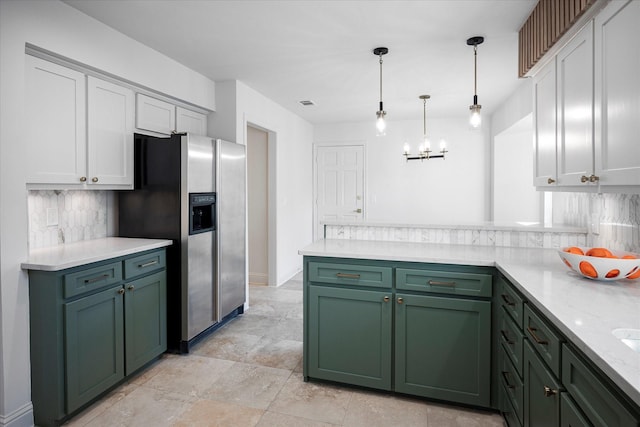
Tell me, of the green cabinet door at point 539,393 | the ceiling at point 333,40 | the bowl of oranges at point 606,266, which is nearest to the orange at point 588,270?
the bowl of oranges at point 606,266

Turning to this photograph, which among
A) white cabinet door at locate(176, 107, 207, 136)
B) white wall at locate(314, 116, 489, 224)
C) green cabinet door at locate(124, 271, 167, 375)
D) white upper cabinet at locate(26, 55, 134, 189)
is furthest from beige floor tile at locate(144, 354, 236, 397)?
white wall at locate(314, 116, 489, 224)

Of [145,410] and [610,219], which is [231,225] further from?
[610,219]

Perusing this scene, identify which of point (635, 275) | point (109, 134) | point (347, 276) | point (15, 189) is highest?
point (109, 134)

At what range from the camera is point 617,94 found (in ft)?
5.00

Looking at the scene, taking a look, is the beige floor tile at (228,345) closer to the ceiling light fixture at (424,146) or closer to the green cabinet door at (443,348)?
the green cabinet door at (443,348)

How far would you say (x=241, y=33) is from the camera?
279 centimetres

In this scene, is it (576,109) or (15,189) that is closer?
(576,109)

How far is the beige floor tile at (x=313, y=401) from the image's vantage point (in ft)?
7.30

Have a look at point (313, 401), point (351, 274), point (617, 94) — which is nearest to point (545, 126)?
point (617, 94)

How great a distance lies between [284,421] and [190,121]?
2836 millimetres

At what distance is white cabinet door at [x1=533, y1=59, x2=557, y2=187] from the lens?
7.18 ft

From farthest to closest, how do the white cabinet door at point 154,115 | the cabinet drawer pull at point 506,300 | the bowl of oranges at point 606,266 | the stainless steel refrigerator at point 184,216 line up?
the white cabinet door at point 154,115 → the stainless steel refrigerator at point 184,216 → the cabinet drawer pull at point 506,300 → the bowl of oranges at point 606,266

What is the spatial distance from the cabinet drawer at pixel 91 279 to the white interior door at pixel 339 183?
162 inches

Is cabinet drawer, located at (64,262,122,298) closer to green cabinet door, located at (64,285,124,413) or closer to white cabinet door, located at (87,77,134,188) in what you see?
green cabinet door, located at (64,285,124,413)
